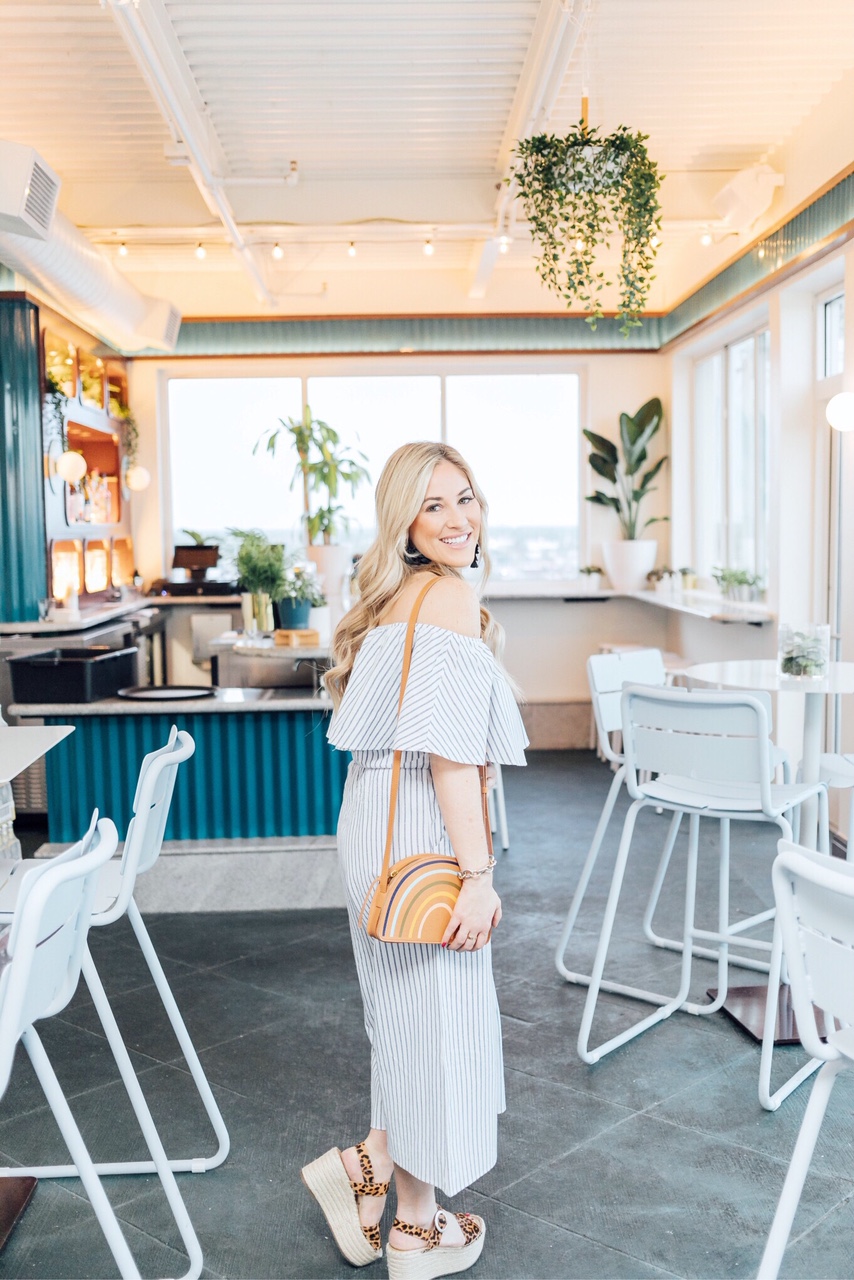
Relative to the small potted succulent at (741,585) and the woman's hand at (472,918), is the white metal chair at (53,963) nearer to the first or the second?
the woman's hand at (472,918)

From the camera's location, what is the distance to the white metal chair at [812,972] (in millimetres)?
1494

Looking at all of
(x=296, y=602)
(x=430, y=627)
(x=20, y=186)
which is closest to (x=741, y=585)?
(x=296, y=602)

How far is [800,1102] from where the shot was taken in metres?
2.79

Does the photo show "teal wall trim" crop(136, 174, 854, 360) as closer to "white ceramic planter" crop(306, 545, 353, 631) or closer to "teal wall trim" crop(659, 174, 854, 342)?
"teal wall trim" crop(659, 174, 854, 342)

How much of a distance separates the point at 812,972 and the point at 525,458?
7.05m

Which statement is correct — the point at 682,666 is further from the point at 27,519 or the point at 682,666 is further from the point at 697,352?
the point at 27,519

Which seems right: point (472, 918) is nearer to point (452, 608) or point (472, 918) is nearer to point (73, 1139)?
point (452, 608)

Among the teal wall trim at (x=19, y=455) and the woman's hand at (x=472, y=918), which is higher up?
the teal wall trim at (x=19, y=455)

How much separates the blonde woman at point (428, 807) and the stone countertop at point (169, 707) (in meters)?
2.33

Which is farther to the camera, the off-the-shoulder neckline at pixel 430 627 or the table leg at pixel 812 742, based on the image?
the table leg at pixel 812 742

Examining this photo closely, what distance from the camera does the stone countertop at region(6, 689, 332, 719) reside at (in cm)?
438

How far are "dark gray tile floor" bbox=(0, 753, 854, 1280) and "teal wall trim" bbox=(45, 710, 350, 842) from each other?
1.81ft

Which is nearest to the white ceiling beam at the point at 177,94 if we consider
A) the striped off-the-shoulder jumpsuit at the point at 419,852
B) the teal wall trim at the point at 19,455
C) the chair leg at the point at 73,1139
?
the teal wall trim at the point at 19,455

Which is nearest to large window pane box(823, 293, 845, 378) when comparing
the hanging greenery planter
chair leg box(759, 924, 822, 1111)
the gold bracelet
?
the hanging greenery planter
